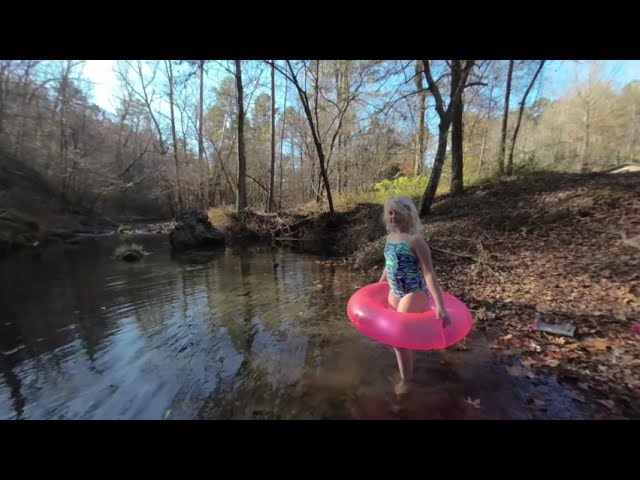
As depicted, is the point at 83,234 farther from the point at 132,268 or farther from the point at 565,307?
the point at 565,307

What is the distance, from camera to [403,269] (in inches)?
111

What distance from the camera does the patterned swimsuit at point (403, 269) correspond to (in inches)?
109

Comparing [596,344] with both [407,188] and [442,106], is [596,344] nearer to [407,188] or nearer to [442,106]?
[442,106]

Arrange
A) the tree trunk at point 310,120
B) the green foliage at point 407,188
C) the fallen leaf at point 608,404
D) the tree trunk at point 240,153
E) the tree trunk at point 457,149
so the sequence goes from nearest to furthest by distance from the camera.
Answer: the fallen leaf at point 608,404 < the tree trunk at point 457,149 < the tree trunk at point 310,120 < the green foliage at point 407,188 < the tree trunk at point 240,153

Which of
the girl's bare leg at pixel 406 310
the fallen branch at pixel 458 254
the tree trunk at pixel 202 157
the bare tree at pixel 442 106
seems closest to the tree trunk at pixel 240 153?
the bare tree at pixel 442 106

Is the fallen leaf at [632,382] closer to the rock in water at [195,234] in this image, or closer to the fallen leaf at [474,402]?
the fallen leaf at [474,402]

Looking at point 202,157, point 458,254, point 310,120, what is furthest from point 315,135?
point 202,157

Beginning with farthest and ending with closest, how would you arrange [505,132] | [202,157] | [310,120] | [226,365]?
[202,157] → [505,132] → [310,120] → [226,365]

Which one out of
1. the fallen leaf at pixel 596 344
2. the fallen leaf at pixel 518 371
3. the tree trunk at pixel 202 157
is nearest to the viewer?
the fallen leaf at pixel 518 371

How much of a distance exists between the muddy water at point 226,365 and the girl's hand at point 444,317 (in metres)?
0.78

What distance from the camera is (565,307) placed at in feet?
13.6

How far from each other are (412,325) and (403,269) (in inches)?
20.3

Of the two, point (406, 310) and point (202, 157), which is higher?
point (202, 157)
